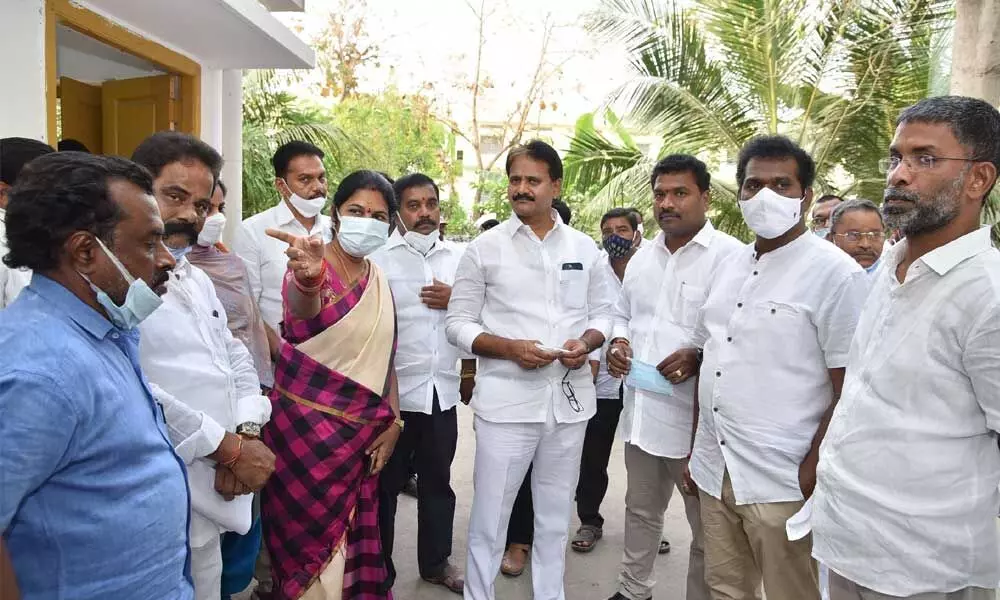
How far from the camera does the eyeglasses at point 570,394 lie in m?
3.11

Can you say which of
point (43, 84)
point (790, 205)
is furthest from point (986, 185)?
point (43, 84)

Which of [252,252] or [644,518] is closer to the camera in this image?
[644,518]

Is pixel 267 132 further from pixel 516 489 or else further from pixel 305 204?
pixel 516 489

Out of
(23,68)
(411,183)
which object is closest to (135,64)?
(23,68)

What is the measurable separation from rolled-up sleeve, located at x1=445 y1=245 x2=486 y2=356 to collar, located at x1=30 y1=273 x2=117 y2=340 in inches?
71.3

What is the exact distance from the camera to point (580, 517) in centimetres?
430

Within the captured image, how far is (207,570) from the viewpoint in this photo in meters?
2.27

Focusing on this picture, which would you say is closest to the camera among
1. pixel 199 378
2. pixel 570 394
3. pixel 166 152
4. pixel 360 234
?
pixel 199 378

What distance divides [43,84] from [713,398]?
372 centimetres

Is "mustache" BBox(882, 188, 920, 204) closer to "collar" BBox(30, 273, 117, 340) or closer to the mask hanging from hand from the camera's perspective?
"collar" BBox(30, 273, 117, 340)

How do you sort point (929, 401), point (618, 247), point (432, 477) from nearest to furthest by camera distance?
point (929, 401) → point (432, 477) → point (618, 247)

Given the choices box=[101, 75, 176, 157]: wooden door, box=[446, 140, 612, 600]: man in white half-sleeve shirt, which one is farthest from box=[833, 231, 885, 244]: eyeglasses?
box=[101, 75, 176, 157]: wooden door

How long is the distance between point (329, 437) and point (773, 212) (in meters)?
1.97

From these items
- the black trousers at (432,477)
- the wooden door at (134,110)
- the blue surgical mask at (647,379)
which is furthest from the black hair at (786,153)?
the wooden door at (134,110)
